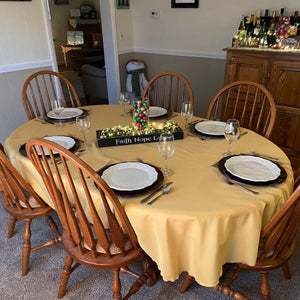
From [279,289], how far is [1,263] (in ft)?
5.48

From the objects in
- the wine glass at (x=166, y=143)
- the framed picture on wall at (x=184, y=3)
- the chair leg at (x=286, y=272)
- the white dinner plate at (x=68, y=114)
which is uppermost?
the framed picture on wall at (x=184, y=3)

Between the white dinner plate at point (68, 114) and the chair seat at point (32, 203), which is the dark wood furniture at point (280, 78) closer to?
the white dinner plate at point (68, 114)

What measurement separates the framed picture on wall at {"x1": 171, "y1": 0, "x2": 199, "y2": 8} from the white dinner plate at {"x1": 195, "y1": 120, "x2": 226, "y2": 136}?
6.76 feet

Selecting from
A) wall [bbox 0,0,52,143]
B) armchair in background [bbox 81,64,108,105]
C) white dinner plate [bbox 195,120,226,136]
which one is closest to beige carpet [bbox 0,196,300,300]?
white dinner plate [bbox 195,120,226,136]

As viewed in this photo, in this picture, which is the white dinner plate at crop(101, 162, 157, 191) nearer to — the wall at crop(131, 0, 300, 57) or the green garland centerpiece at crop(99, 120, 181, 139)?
the green garland centerpiece at crop(99, 120, 181, 139)

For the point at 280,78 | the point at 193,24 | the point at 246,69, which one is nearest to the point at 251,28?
the point at 246,69

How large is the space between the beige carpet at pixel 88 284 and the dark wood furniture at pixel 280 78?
1.11 metres

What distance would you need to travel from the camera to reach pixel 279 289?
5.24 ft

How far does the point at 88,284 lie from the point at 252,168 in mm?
1120

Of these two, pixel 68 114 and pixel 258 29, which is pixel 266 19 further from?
pixel 68 114

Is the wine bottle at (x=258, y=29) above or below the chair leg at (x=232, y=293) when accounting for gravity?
above

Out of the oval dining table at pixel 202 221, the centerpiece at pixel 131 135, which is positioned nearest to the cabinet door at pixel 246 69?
the centerpiece at pixel 131 135

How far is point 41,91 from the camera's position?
3170mm

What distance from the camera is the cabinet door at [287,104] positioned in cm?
239
